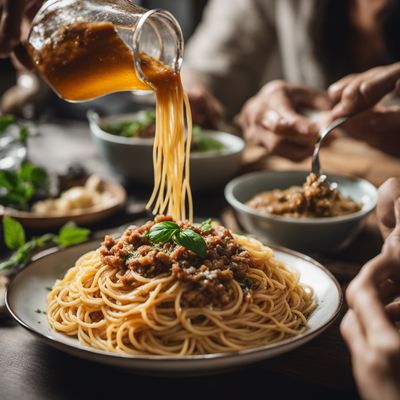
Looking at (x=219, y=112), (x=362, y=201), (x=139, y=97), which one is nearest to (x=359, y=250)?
(x=362, y=201)

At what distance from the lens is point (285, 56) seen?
17.3 ft

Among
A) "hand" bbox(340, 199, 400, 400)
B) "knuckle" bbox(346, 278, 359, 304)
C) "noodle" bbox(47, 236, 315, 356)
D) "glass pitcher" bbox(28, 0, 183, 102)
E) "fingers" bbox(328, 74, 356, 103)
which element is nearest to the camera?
"hand" bbox(340, 199, 400, 400)

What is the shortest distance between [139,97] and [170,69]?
12.7 ft

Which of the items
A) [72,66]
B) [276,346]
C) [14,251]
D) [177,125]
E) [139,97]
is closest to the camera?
[276,346]

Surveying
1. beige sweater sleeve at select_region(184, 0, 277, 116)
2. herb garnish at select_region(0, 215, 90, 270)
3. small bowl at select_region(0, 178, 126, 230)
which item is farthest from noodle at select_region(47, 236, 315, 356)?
beige sweater sleeve at select_region(184, 0, 277, 116)

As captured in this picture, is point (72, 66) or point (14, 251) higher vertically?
point (72, 66)

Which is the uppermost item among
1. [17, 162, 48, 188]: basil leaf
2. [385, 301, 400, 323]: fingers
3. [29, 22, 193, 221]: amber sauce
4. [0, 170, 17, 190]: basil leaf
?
[29, 22, 193, 221]: amber sauce

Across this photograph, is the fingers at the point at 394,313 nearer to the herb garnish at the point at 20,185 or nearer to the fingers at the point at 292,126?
the fingers at the point at 292,126

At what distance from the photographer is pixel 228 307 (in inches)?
70.8

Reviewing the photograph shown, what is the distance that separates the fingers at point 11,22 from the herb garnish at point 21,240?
719 millimetres

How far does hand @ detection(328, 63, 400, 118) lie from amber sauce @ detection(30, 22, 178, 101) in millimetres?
946

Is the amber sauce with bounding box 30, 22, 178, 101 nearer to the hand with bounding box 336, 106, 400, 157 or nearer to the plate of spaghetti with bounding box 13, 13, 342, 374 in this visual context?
the plate of spaghetti with bounding box 13, 13, 342, 374

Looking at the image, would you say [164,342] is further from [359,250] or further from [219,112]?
[219,112]

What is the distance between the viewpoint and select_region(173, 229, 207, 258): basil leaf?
1.80 meters
